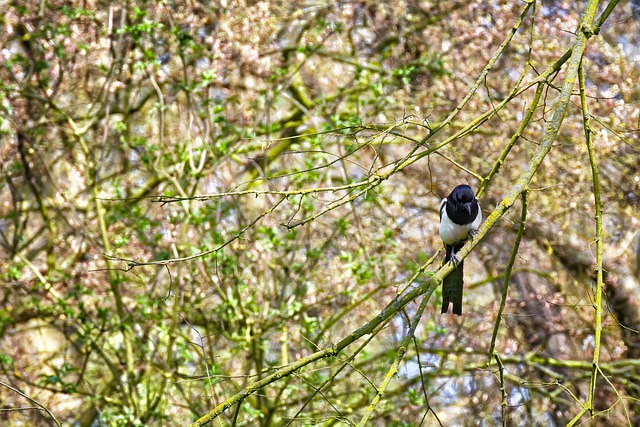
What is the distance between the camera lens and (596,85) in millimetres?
7113

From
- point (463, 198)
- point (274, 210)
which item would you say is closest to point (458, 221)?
point (463, 198)

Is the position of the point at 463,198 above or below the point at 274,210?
below

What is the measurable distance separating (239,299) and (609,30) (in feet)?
15.1

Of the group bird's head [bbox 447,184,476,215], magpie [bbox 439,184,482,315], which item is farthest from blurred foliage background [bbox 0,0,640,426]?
bird's head [bbox 447,184,476,215]

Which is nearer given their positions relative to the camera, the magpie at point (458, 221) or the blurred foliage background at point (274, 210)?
the magpie at point (458, 221)

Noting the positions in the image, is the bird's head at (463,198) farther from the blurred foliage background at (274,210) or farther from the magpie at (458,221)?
the blurred foliage background at (274,210)

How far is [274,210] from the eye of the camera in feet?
19.1

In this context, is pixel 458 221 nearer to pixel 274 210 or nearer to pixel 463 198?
pixel 463 198

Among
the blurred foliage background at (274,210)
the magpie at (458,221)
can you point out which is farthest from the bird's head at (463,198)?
the blurred foliage background at (274,210)

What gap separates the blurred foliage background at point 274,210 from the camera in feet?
18.4

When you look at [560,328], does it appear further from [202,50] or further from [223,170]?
[202,50]

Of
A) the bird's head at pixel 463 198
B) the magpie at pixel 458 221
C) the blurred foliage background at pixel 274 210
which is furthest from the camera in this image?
the blurred foliage background at pixel 274 210

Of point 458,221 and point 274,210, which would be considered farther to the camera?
point 274,210

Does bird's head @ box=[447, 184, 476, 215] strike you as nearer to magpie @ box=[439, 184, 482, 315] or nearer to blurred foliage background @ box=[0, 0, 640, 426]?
magpie @ box=[439, 184, 482, 315]
